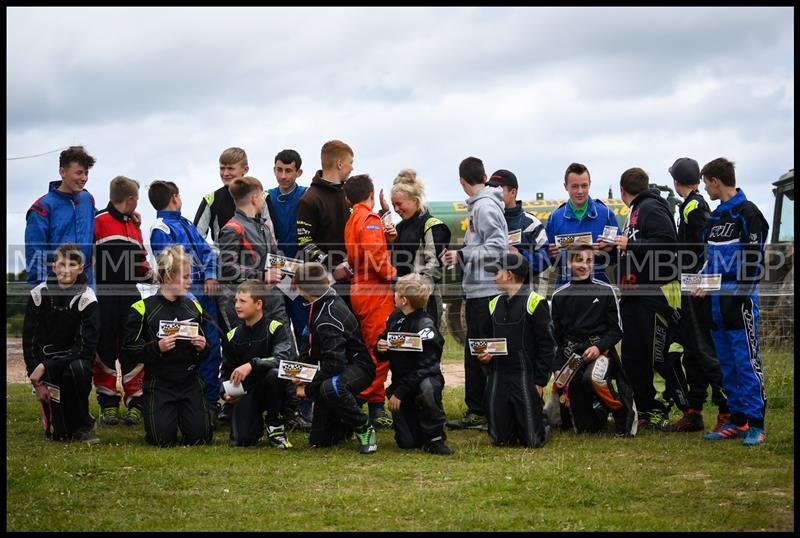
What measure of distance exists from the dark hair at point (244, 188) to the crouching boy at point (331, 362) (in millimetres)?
880

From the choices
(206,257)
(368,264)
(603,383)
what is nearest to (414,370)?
(368,264)

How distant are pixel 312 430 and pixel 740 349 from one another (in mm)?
3171

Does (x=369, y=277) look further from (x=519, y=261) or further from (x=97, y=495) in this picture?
(x=97, y=495)

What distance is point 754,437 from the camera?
7016 millimetres

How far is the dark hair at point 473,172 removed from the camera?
7.92 m

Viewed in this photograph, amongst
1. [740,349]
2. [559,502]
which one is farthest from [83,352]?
[740,349]

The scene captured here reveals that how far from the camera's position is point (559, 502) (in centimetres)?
546

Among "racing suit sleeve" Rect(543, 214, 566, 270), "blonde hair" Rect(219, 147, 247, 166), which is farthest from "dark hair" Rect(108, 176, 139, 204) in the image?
"racing suit sleeve" Rect(543, 214, 566, 270)

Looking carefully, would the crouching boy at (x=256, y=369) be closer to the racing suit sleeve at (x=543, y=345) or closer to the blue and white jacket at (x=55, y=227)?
the blue and white jacket at (x=55, y=227)

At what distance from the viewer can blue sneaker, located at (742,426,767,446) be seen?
6996mm

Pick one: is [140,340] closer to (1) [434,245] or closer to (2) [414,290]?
(2) [414,290]

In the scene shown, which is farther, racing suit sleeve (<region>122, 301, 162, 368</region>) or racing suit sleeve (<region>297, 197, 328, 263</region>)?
racing suit sleeve (<region>297, 197, 328, 263</region>)

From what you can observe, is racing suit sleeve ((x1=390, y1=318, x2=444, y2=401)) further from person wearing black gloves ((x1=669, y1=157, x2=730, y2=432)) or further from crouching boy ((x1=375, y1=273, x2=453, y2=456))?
person wearing black gloves ((x1=669, y1=157, x2=730, y2=432))

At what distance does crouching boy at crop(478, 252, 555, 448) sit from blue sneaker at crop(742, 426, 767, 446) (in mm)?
1436
